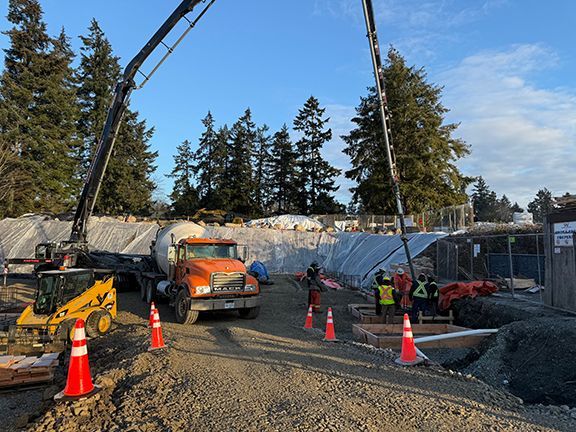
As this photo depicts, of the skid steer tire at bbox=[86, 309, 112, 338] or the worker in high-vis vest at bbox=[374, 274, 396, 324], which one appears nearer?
the skid steer tire at bbox=[86, 309, 112, 338]

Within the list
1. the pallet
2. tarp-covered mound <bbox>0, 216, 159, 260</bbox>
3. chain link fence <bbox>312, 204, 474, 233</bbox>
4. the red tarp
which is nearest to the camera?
the pallet

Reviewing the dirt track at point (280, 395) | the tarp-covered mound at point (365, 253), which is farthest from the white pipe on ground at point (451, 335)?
the tarp-covered mound at point (365, 253)

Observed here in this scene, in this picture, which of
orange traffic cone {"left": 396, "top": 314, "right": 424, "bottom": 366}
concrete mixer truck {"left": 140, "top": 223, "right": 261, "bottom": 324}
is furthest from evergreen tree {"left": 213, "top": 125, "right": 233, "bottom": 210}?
orange traffic cone {"left": 396, "top": 314, "right": 424, "bottom": 366}

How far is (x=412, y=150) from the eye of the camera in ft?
142

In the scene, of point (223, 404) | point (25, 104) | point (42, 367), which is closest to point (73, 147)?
point (25, 104)

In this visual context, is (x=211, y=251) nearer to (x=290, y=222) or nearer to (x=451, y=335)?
(x=451, y=335)

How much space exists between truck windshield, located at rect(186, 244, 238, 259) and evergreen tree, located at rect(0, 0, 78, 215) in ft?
98.2

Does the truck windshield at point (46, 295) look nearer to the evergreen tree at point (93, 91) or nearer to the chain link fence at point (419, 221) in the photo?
the chain link fence at point (419, 221)

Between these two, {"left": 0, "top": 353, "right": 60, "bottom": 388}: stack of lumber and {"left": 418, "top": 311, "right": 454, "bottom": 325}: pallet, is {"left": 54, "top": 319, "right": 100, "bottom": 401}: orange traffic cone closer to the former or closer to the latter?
{"left": 0, "top": 353, "right": 60, "bottom": 388}: stack of lumber

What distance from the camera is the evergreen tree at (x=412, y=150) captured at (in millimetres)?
42500

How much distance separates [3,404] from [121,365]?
2156mm

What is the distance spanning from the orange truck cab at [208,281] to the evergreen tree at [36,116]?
97.7 feet

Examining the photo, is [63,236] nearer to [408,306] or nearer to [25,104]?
[25,104]

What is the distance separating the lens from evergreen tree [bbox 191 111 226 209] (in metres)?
56.0
